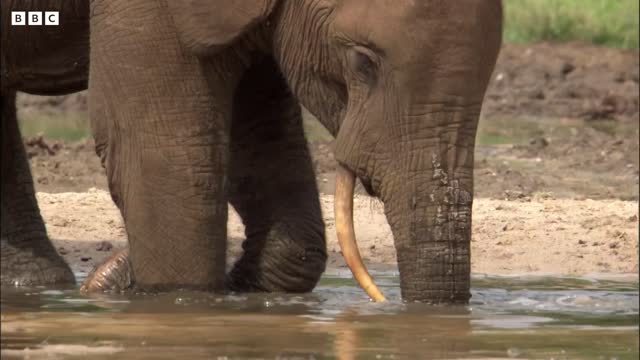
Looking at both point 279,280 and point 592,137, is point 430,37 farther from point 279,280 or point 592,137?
point 592,137

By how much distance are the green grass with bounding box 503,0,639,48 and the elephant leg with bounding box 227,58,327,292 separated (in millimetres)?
11915

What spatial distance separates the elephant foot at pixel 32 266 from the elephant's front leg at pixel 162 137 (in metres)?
1.54

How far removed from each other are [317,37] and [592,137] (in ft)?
26.8

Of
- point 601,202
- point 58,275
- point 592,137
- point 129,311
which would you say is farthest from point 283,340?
point 592,137

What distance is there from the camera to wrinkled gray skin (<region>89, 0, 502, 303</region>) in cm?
733

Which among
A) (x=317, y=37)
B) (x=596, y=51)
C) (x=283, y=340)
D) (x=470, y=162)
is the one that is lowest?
(x=283, y=340)

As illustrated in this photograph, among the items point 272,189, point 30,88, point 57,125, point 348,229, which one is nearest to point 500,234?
point 272,189

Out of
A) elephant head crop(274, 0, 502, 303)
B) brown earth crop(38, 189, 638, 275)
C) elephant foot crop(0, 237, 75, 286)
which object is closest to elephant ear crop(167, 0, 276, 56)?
elephant head crop(274, 0, 502, 303)

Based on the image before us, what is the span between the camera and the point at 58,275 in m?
9.55

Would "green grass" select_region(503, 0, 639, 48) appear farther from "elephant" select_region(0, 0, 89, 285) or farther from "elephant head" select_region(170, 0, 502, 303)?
"elephant head" select_region(170, 0, 502, 303)

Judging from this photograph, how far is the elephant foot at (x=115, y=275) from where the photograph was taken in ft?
27.7

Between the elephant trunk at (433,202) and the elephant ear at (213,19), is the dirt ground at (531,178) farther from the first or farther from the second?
the elephant ear at (213,19)

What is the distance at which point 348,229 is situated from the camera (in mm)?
Answer: 7574

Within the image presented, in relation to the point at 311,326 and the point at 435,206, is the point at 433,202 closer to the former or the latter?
the point at 435,206
